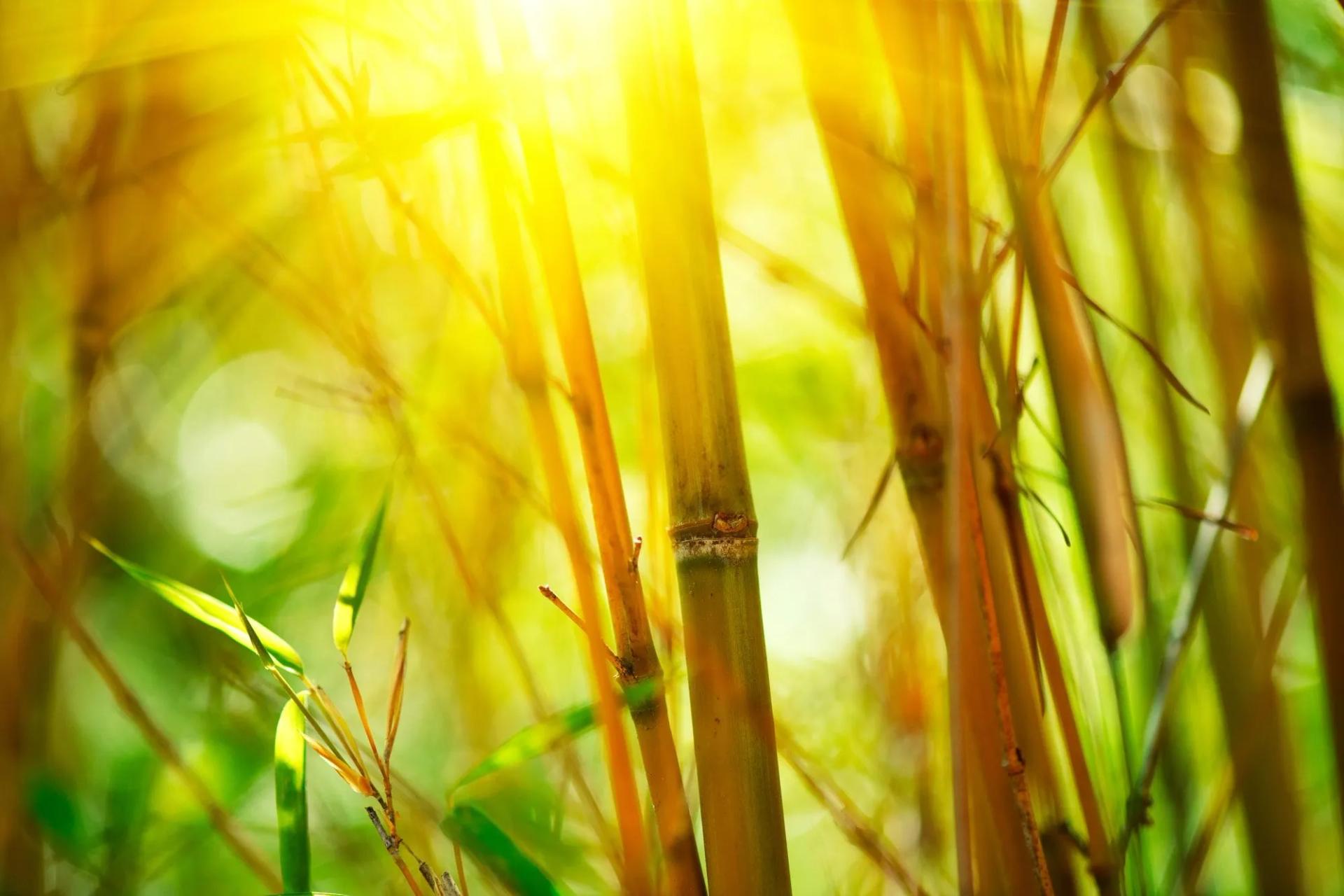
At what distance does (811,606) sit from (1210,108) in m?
0.61

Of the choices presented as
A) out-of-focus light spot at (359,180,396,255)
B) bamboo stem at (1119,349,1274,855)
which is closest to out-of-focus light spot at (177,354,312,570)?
out-of-focus light spot at (359,180,396,255)

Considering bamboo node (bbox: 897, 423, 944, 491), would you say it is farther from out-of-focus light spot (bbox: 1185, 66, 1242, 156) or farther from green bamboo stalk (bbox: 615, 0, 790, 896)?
out-of-focus light spot (bbox: 1185, 66, 1242, 156)

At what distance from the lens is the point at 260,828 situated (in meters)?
0.86

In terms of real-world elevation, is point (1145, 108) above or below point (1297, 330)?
above

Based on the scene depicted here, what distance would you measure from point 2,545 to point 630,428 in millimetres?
618

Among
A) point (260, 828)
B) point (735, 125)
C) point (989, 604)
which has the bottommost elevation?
point (260, 828)

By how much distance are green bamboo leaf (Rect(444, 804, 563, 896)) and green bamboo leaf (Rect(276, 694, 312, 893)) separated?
70 mm

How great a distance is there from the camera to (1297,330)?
0.48 m

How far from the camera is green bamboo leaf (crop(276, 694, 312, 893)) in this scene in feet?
1.46

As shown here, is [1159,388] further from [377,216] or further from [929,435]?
[377,216]

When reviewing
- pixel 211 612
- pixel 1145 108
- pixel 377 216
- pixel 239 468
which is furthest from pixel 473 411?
pixel 1145 108

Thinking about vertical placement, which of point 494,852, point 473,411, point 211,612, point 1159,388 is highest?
point 473,411

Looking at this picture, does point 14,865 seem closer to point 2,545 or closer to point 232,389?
point 2,545

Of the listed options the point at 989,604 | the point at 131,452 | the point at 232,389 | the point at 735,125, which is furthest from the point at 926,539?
the point at 232,389
